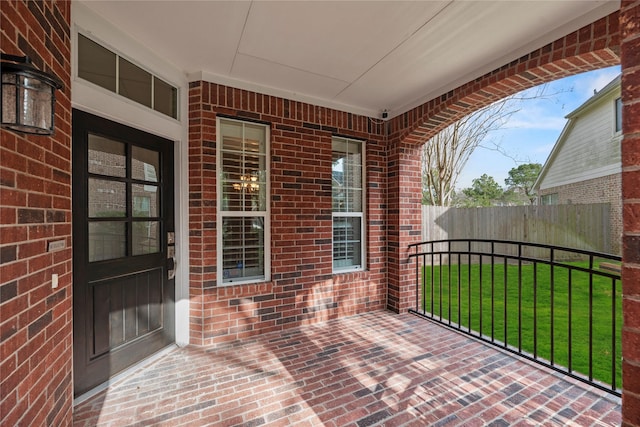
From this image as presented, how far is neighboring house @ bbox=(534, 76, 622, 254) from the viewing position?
817 centimetres

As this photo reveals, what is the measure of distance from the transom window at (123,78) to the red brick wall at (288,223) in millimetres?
245

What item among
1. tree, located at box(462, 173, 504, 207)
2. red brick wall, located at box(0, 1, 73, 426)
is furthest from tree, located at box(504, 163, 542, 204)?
red brick wall, located at box(0, 1, 73, 426)

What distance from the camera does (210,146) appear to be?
296 centimetres

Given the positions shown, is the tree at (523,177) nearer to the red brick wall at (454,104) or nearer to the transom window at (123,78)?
the red brick wall at (454,104)

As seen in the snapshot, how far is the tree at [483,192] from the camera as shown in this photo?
15602mm

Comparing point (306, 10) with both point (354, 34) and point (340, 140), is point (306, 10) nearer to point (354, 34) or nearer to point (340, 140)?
point (354, 34)

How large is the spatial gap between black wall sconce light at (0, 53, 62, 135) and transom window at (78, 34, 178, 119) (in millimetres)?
1058

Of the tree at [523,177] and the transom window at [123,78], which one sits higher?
the tree at [523,177]

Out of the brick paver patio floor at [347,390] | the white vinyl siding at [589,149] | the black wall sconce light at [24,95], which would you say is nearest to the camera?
the black wall sconce light at [24,95]

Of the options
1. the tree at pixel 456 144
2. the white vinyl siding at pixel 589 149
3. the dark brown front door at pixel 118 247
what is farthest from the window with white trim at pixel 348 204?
the white vinyl siding at pixel 589 149

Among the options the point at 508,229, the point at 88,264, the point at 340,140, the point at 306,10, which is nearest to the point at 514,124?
the point at 508,229

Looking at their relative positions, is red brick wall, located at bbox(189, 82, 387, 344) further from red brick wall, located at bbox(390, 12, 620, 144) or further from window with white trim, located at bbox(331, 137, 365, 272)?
red brick wall, located at bbox(390, 12, 620, 144)

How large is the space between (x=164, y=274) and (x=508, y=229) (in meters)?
8.30

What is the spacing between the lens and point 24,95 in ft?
3.86
